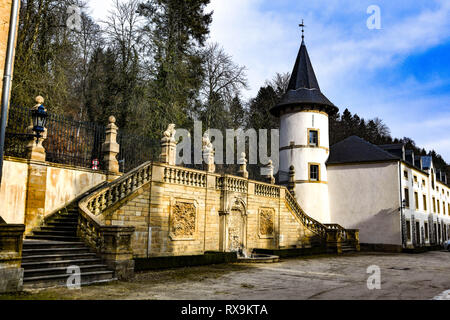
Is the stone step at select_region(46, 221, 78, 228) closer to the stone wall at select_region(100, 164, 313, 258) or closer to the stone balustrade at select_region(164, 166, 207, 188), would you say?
the stone wall at select_region(100, 164, 313, 258)

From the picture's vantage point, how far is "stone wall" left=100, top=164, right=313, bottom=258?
14742 millimetres

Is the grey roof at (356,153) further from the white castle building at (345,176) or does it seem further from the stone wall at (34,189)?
the stone wall at (34,189)

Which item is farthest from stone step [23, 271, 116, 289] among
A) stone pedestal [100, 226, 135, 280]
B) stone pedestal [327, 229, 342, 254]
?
stone pedestal [327, 229, 342, 254]

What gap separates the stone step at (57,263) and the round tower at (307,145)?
2102 cm

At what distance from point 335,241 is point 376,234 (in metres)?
5.07

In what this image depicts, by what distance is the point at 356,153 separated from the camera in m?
Answer: 30.8

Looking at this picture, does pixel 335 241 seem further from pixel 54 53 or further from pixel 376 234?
pixel 54 53

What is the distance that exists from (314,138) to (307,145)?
101 centimetres

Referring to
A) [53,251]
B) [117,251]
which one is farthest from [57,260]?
[117,251]

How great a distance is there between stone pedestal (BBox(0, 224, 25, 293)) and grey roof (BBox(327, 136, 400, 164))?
26152 mm

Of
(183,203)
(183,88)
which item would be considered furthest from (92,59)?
(183,203)

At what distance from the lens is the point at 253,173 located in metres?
35.7

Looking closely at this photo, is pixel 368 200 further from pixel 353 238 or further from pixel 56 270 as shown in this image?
pixel 56 270

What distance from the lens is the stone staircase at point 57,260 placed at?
922 cm
